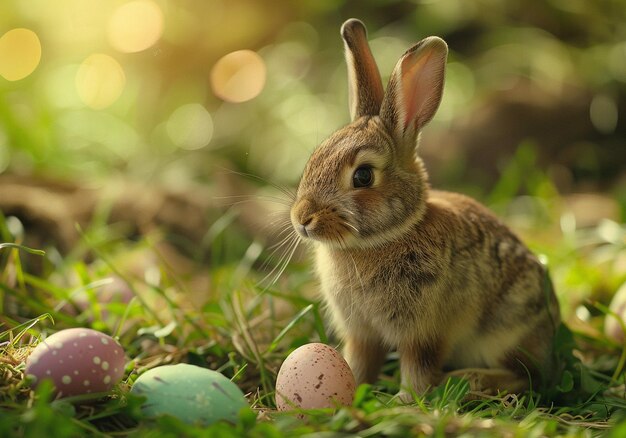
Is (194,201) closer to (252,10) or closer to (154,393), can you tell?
(154,393)

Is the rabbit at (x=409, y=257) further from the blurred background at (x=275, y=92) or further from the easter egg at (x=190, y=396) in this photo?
the blurred background at (x=275, y=92)

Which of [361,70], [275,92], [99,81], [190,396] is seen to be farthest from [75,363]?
[275,92]

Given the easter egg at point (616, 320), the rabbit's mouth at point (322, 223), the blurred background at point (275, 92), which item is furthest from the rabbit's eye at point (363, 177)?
the blurred background at point (275, 92)

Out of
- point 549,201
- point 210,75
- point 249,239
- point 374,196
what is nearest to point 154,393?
point 374,196

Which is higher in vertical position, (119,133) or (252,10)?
(252,10)

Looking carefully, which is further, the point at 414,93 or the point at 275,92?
the point at 275,92

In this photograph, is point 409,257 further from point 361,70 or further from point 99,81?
point 99,81
